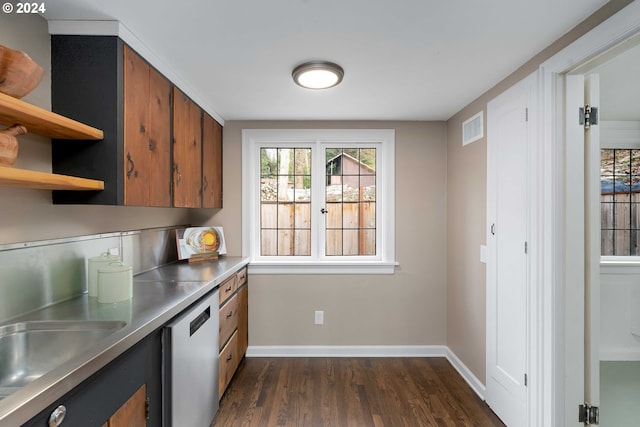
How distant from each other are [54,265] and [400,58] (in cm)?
216

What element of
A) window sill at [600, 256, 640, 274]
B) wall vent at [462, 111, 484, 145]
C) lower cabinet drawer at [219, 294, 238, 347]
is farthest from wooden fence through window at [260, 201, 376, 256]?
window sill at [600, 256, 640, 274]

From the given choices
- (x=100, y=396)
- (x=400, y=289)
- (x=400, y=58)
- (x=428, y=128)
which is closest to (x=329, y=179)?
(x=428, y=128)

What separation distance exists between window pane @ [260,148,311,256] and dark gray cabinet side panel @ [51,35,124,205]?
176 cm

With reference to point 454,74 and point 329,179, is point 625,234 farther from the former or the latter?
point 329,179

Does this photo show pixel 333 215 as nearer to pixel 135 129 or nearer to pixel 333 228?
pixel 333 228

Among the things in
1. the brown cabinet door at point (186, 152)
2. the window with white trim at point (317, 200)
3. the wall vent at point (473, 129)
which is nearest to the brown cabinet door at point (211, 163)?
the brown cabinet door at point (186, 152)

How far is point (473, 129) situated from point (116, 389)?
275cm

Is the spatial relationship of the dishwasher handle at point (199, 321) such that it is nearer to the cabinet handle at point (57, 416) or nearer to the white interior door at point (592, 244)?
the cabinet handle at point (57, 416)

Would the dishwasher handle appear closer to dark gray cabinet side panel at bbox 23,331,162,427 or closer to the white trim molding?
dark gray cabinet side panel at bbox 23,331,162,427

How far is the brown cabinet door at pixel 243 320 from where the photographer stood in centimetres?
272

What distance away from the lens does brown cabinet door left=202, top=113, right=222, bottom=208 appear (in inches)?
102

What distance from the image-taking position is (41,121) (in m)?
1.17

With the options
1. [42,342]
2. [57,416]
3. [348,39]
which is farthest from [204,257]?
[348,39]

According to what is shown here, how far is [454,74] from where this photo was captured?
2.01 meters
